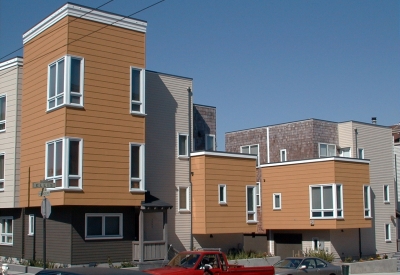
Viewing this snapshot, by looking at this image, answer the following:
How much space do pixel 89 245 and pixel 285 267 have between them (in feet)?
28.2

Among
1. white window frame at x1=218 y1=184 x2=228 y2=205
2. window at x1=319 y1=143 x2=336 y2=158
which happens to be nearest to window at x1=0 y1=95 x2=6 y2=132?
white window frame at x1=218 y1=184 x2=228 y2=205

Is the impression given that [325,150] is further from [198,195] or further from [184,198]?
[184,198]

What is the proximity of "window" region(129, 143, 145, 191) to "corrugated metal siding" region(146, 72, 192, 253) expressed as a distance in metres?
2.54

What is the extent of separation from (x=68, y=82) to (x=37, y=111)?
125 inches

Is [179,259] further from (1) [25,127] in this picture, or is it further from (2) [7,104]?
(2) [7,104]

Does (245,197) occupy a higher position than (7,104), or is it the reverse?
(7,104)

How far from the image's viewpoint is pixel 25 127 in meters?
27.1

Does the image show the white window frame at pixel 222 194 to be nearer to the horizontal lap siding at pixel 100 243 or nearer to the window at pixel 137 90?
the horizontal lap siding at pixel 100 243

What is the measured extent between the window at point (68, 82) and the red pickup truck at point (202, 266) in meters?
9.60

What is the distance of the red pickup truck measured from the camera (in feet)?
55.3

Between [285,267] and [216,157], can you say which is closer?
[285,267]

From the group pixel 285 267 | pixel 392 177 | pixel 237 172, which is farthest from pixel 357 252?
pixel 285 267

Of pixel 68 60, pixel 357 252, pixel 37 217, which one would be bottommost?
pixel 357 252

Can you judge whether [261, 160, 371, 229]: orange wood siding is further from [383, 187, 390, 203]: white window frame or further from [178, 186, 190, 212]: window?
[178, 186, 190, 212]: window
